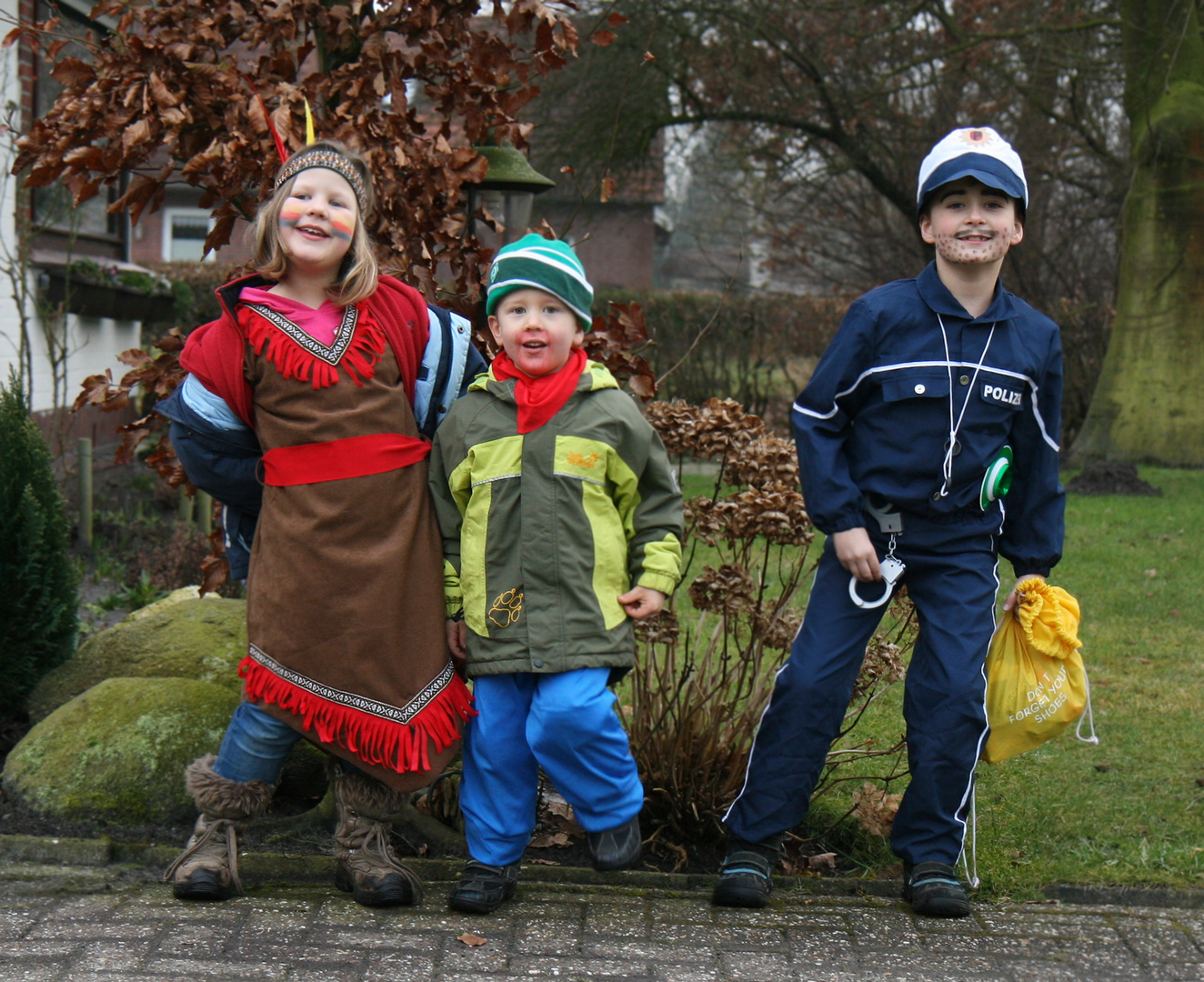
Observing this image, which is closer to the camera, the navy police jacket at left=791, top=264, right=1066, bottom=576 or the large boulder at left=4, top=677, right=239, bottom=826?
the navy police jacket at left=791, top=264, right=1066, bottom=576

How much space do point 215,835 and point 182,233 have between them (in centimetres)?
2476

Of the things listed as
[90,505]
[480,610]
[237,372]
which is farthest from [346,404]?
[90,505]

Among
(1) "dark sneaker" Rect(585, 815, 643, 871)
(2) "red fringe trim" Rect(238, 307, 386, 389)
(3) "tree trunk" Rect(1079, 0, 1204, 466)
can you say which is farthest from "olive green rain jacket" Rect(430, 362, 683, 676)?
(3) "tree trunk" Rect(1079, 0, 1204, 466)

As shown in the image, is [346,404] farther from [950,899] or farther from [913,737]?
[950,899]

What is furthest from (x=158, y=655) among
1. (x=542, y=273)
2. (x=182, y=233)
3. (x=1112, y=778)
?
(x=182, y=233)

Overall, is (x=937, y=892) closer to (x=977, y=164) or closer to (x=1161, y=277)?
(x=977, y=164)

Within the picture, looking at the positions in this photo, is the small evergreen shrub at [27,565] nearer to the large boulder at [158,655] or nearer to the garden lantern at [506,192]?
the large boulder at [158,655]

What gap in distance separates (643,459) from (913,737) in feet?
3.16

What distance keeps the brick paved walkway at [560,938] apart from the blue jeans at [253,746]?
1.00 ft

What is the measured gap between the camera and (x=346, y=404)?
121 inches

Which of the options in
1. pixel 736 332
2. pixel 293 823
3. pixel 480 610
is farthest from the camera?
pixel 736 332

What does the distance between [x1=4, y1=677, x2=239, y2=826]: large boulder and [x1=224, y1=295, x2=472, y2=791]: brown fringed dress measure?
669 millimetres

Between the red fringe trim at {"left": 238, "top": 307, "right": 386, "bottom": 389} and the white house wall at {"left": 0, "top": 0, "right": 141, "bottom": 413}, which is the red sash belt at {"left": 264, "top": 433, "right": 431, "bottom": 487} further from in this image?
the white house wall at {"left": 0, "top": 0, "right": 141, "bottom": 413}

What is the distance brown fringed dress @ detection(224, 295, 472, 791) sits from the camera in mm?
3031
